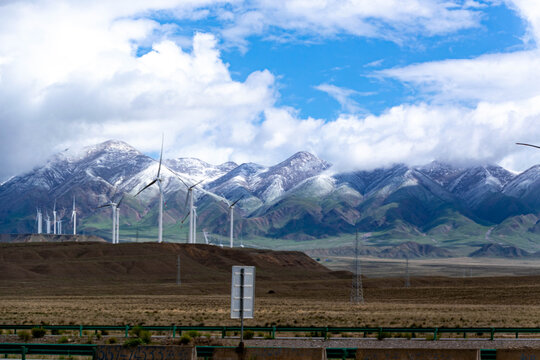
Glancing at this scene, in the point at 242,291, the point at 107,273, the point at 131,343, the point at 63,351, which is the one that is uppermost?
the point at 107,273

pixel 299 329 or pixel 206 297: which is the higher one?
pixel 206 297

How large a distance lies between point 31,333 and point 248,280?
75.5ft

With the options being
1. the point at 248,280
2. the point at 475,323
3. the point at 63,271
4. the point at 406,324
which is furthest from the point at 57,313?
the point at 63,271

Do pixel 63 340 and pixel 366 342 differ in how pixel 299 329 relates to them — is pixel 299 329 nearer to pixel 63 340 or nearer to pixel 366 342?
pixel 366 342

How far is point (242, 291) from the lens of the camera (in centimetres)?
2595

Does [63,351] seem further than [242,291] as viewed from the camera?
Yes

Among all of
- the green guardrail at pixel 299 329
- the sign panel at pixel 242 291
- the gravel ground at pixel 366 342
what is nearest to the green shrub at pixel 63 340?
the gravel ground at pixel 366 342

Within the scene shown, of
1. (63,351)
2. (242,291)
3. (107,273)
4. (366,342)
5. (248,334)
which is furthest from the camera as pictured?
(107,273)

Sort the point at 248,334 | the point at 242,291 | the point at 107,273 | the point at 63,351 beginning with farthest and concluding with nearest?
the point at 107,273
the point at 248,334
the point at 63,351
the point at 242,291

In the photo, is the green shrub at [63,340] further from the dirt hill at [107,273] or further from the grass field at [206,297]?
the dirt hill at [107,273]

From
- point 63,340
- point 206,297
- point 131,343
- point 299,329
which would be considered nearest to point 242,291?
point 131,343

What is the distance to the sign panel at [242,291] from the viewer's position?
25859 mm

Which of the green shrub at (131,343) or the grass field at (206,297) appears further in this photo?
the grass field at (206,297)

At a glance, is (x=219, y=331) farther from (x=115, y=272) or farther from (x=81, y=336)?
(x=115, y=272)
